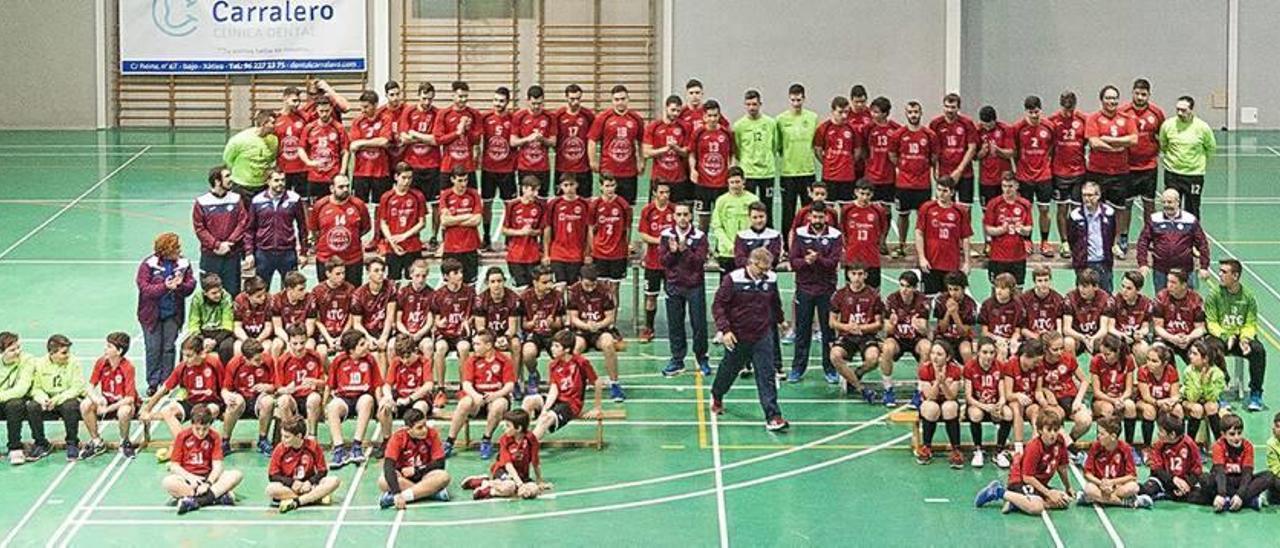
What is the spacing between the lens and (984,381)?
1780cm

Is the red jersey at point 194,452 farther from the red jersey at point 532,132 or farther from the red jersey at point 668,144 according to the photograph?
the red jersey at point 668,144

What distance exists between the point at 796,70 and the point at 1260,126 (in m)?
9.74

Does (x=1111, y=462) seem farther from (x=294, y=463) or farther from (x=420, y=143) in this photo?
(x=420, y=143)

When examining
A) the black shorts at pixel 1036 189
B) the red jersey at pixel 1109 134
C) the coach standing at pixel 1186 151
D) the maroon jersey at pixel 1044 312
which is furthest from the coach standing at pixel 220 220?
the coach standing at pixel 1186 151

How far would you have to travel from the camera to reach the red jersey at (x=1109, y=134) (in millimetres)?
22250

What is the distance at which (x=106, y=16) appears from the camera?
39.6 m

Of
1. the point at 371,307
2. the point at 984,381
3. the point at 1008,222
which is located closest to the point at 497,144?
the point at 371,307

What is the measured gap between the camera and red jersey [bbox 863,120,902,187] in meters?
22.3

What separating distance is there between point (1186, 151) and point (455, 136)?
28.7 feet

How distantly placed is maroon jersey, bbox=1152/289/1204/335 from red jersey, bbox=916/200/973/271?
8.02 ft

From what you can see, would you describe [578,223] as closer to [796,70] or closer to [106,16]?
[796,70]

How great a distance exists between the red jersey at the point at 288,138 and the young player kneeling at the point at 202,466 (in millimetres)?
6553

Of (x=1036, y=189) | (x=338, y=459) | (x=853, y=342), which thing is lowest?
(x=338, y=459)

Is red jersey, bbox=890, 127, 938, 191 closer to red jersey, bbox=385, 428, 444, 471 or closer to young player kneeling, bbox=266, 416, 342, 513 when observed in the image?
red jersey, bbox=385, 428, 444, 471
